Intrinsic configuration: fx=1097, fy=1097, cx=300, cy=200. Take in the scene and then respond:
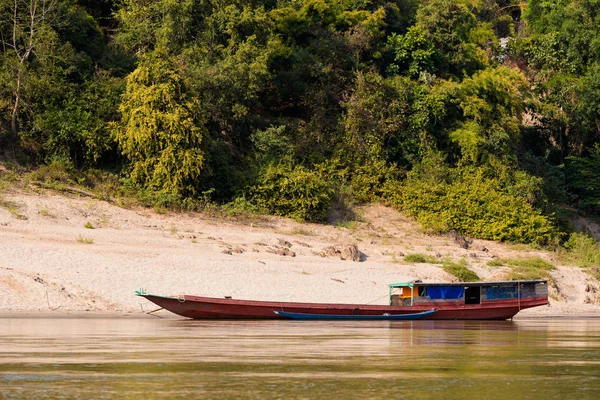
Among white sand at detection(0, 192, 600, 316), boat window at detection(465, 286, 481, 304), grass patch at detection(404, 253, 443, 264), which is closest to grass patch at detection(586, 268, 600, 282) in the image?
white sand at detection(0, 192, 600, 316)

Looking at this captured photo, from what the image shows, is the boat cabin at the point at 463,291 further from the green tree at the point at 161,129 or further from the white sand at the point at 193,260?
the green tree at the point at 161,129

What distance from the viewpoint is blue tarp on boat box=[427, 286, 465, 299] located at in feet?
118

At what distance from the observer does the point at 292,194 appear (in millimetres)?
45500

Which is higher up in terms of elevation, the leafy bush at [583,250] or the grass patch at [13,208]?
the grass patch at [13,208]

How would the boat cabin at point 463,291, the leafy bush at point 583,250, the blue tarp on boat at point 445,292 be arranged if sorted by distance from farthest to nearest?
the leafy bush at point 583,250, the blue tarp on boat at point 445,292, the boat cabin at point 463,291

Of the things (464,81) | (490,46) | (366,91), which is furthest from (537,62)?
(366,91)

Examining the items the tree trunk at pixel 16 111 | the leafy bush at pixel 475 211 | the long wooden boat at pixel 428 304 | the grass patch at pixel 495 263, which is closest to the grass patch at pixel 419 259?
the grass patch at pixel 495 263

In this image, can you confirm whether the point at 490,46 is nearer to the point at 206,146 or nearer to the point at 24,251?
the point at 206,146

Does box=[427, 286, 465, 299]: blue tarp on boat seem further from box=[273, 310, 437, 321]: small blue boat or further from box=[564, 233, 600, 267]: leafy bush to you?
box=[564, 233, 600, 267]: leafy bush

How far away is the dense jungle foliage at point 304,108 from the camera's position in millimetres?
44344

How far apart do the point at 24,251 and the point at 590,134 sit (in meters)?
35.8

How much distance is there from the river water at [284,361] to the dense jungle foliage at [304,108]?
1417cm

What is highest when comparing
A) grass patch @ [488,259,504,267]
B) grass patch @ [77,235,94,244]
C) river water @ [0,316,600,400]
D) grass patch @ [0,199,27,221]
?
grass patch @ [0,199,27,221]

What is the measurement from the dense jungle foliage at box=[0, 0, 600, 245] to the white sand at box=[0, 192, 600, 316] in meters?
1.98
